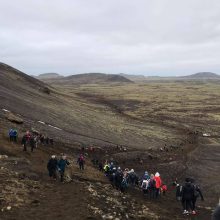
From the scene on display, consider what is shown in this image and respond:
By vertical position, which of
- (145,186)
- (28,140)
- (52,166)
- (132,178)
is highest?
(28,140)

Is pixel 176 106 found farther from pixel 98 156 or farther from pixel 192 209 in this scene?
pixel 192 209

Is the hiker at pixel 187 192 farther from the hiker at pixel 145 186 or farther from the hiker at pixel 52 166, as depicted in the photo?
the hiker at pixel 52 166

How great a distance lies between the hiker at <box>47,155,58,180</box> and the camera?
30.1 m

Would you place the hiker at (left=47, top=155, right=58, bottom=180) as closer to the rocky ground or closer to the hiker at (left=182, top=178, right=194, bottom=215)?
the rocky ground

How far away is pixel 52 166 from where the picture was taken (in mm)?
30344

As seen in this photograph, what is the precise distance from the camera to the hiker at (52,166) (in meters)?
30.1

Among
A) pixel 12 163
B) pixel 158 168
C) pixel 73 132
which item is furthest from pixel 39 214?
pixel 73 132

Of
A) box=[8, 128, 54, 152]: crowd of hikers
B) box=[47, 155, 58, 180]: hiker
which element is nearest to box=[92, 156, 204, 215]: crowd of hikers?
box=[47, 155, 58, 180]: hiker

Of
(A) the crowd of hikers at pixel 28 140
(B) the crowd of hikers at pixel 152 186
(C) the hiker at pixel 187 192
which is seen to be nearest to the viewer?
(C) the hiker at pixel 187 192

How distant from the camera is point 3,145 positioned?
38031 mm

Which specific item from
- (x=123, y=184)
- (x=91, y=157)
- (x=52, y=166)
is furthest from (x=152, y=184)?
(x=91, y=157)

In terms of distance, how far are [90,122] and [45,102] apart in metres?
A: 12.6

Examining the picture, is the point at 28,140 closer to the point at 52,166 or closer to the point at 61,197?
the point at 52,166

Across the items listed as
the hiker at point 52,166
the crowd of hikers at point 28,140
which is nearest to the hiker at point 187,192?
the hiker at point 52,166
